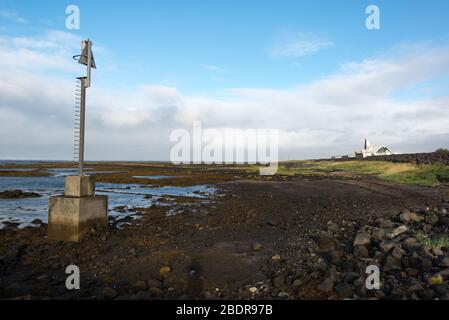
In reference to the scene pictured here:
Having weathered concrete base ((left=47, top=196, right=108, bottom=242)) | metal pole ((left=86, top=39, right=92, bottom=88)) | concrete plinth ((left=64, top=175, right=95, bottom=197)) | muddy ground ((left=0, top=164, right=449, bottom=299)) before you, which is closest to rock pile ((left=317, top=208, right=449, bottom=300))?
muddy ground ((left=0, top=164, right=449, bottom=299))

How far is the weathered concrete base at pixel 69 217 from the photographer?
10.5 metres

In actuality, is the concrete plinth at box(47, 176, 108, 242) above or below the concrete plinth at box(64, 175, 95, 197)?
below

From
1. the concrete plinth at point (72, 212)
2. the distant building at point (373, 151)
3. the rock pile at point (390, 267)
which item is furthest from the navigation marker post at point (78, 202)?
the distant building at point (373, 151)

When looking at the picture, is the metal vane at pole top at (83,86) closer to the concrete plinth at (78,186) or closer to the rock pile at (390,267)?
the concrete plinth at (78,186)

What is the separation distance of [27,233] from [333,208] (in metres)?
14.5

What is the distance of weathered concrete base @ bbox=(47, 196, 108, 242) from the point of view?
34.4ft

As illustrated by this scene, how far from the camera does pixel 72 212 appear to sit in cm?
1052

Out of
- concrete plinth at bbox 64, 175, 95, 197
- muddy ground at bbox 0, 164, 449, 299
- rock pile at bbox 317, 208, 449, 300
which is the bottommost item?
muddy ground at bbox 0, 164, 449, 299

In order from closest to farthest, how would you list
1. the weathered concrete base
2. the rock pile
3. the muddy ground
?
the rock pile < the muddy ground < the weathered concrete base

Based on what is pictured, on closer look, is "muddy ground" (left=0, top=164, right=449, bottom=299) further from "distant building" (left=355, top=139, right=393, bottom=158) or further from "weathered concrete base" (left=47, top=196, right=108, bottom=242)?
"distant building" (left=355, top=139, right=393, bottom=158)

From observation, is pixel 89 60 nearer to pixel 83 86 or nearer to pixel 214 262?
pixel 83 86
